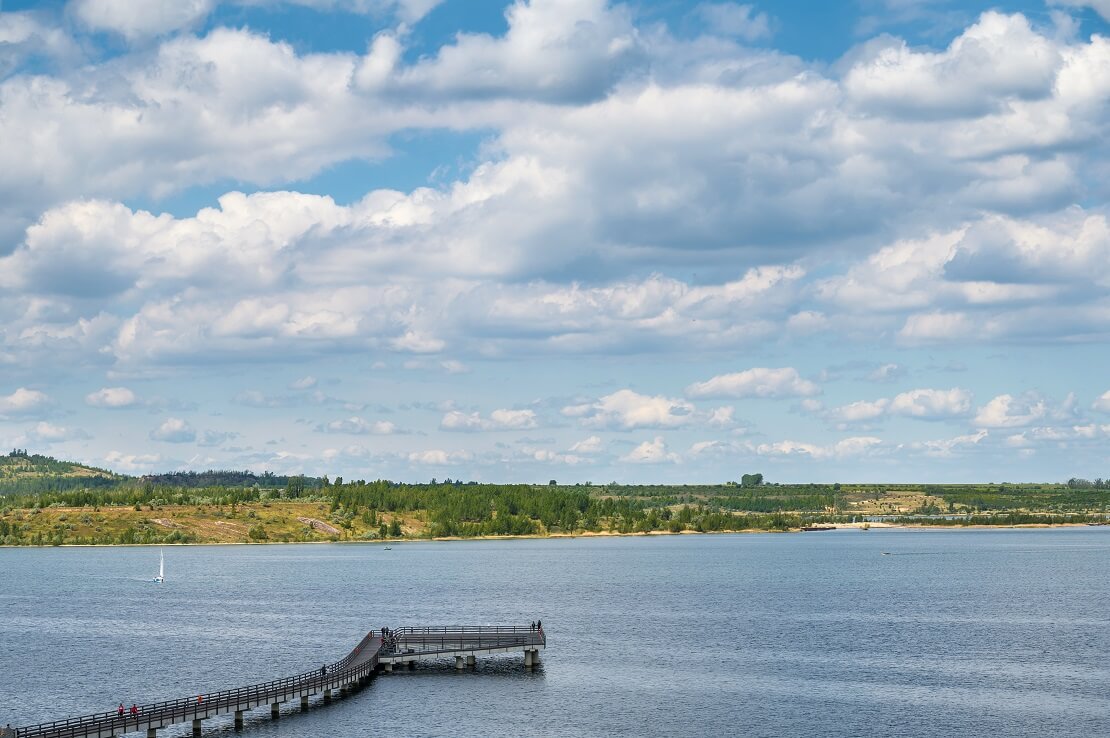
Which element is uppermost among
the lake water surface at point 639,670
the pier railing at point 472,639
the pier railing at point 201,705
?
the pier railing at point 472,639

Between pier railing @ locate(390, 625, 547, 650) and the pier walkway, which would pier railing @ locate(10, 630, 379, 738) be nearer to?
the pier walkway

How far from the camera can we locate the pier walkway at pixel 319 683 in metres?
92.9

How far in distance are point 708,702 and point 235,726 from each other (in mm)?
41065

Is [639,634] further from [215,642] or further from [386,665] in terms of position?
[215,642]

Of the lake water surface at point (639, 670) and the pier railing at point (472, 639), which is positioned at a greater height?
the pier railing at point (472, 639)

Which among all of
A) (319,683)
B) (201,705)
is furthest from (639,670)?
(201,705)

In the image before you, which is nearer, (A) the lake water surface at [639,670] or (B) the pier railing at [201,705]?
(B) the pier railing at [201,705]

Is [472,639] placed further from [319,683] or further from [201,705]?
[201,705]

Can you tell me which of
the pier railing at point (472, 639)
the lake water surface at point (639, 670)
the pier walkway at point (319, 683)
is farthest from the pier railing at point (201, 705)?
the pier railing at point (472, 639)

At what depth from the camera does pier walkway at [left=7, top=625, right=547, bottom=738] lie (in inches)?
3659

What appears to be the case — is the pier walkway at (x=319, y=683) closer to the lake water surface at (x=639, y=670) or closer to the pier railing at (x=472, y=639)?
the pier railing at (x=472, y=639)

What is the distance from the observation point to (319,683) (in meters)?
114

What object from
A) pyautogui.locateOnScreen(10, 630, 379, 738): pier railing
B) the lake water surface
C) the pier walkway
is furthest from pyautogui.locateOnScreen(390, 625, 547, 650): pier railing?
pyautogui.locateOnScreen(10, 630, 379, 738): pier railing

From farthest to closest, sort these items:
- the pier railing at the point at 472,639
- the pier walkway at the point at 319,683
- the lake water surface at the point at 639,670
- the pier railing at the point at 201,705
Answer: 1. the pier railing at the point at 472,639
2. the lake water surface at the point at 639,670
3. the pier walkway at the point at 319,683
4. the pier railing at the point at 201,705
